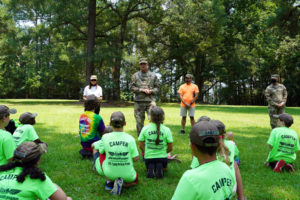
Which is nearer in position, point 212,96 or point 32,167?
point 32,167

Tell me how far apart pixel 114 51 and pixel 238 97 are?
1194 inches

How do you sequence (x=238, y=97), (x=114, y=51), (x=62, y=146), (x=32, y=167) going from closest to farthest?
(x=32, y=167)
(x=62, y=146)
(x=114, y=51)
(x=238, y=97)

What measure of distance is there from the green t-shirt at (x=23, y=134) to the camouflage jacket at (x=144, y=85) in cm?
275

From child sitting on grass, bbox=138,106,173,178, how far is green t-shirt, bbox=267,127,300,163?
2036mm

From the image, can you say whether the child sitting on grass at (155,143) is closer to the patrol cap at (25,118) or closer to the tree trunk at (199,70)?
the patrol cap at (25,118)

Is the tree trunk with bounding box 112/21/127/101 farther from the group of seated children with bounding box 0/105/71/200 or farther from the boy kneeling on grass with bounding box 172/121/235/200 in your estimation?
the boy kneeling on grass with bounding box 172/121/235/200

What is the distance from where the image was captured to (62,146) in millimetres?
6793

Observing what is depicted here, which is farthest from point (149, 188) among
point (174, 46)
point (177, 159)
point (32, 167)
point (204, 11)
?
point (174, 46)

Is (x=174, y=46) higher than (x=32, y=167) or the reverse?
higher

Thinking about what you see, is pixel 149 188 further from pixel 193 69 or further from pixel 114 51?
pixel 193 69

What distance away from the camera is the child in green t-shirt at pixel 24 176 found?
6.95ft

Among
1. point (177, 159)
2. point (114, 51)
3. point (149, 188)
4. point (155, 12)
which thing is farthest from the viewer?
point (155, 12)

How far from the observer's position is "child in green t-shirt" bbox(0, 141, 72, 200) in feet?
6.95

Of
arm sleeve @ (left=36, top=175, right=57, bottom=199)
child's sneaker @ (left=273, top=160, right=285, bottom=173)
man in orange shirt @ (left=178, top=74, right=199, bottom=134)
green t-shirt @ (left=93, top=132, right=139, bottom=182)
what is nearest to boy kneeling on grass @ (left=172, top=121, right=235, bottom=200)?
arm sleeve @ (left=36, top=175, right=57, bottom=199)
